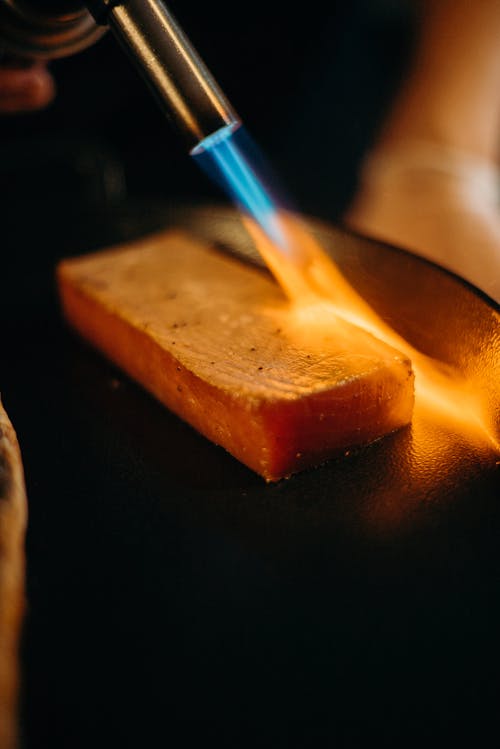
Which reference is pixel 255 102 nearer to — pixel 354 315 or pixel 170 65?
pixel 354 315

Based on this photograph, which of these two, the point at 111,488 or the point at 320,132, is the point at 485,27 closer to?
the point at 320,132

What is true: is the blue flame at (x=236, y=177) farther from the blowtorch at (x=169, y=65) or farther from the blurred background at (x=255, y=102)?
the blurred background at (x=255, y=102)

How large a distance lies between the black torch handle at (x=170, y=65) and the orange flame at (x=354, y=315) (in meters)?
0.31

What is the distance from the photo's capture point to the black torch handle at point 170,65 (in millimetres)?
996

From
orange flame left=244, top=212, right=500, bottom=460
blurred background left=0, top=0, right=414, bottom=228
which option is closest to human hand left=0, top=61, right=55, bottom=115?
blurred background left=0, top=0, right=414, bottom=228

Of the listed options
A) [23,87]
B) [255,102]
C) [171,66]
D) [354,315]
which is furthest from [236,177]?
[255,102]

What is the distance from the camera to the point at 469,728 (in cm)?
68

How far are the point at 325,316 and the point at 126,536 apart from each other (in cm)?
54

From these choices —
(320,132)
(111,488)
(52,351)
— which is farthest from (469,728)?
(320,132)

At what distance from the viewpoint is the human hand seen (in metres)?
1.71

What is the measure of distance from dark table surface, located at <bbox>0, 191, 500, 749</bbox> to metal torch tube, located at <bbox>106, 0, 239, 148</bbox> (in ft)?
1.65

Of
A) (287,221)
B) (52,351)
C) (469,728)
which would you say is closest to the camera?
(469,728)

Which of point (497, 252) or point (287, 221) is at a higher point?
point (287, 221)

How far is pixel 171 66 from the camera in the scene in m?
1.00
